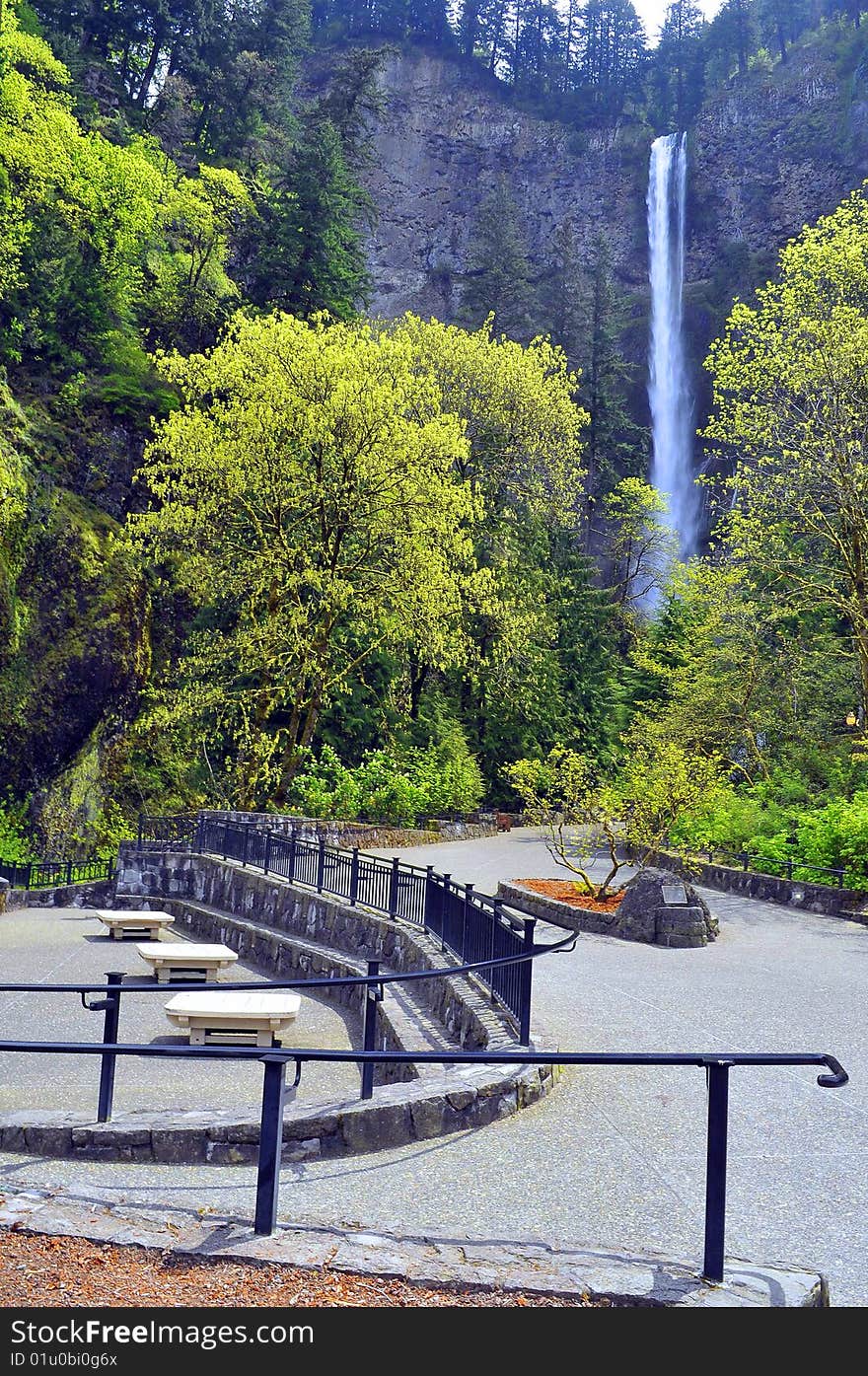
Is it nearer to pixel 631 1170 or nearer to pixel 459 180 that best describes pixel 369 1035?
pixel 631 1170

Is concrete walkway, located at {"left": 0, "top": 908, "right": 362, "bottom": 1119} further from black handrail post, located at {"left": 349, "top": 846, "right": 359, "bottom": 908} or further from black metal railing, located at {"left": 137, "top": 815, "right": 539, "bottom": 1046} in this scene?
black handrail post, located at {"left": 349, "top": 846, "right": 359, "bottom": 908}

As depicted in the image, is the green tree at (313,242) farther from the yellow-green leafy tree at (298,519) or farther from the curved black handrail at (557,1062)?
the curved black handrail at (557,1062)

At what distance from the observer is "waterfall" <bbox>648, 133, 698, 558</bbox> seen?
194 ft

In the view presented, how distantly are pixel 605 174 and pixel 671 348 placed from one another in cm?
1950

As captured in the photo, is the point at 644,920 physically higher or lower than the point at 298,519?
lower

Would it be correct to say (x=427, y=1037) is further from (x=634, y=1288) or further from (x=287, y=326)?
(x=287, y=326)

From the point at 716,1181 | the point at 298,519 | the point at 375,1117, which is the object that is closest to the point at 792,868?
the point at 375,1117

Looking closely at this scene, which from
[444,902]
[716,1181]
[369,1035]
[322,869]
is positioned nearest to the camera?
[716,1181]

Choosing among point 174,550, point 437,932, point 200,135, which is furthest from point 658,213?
point 437,932

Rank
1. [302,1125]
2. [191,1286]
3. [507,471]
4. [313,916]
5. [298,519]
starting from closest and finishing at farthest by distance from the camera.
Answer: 1. [191,1286]
2. [302,1125]
3. [313,916]
4. [298,519]
5. [507,471]

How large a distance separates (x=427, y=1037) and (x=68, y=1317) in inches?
237

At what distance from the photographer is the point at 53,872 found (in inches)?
983

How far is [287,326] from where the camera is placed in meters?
27.4

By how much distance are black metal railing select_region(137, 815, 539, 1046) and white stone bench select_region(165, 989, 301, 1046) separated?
1946mm
